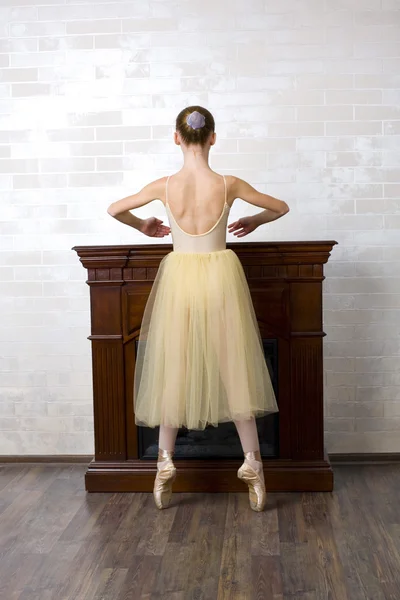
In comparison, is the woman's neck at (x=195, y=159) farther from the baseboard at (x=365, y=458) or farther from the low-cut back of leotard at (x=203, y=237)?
the baseboard at (x=365, y=458)

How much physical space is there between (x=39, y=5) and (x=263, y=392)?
2.46 meters

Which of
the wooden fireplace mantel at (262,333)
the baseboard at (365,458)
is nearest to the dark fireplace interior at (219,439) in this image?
the wooden fireplace mantel at (262,333)

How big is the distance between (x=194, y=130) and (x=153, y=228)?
52cm

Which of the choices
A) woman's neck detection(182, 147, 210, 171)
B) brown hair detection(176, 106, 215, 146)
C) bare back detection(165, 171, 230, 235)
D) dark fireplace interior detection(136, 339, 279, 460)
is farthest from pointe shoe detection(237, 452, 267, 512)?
brown hair detection(176, 106, 215, 146)

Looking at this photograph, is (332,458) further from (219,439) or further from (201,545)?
(201,545)

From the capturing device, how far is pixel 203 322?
10.8ft

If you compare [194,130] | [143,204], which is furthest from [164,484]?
[194,130]

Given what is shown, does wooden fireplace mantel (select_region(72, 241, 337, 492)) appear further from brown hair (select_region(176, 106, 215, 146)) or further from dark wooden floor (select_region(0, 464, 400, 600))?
brown hair (select_region(176, 106, 215, 146))

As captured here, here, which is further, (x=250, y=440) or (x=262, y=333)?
(x=262, y=333)

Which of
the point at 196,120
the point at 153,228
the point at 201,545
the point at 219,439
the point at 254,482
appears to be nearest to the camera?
the point at 201,545

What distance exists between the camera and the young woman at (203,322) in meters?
3.28

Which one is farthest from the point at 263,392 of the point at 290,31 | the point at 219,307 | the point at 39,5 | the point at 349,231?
the point at 39,5

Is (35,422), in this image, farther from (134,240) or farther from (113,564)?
(113,564)

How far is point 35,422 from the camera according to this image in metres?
4.38
